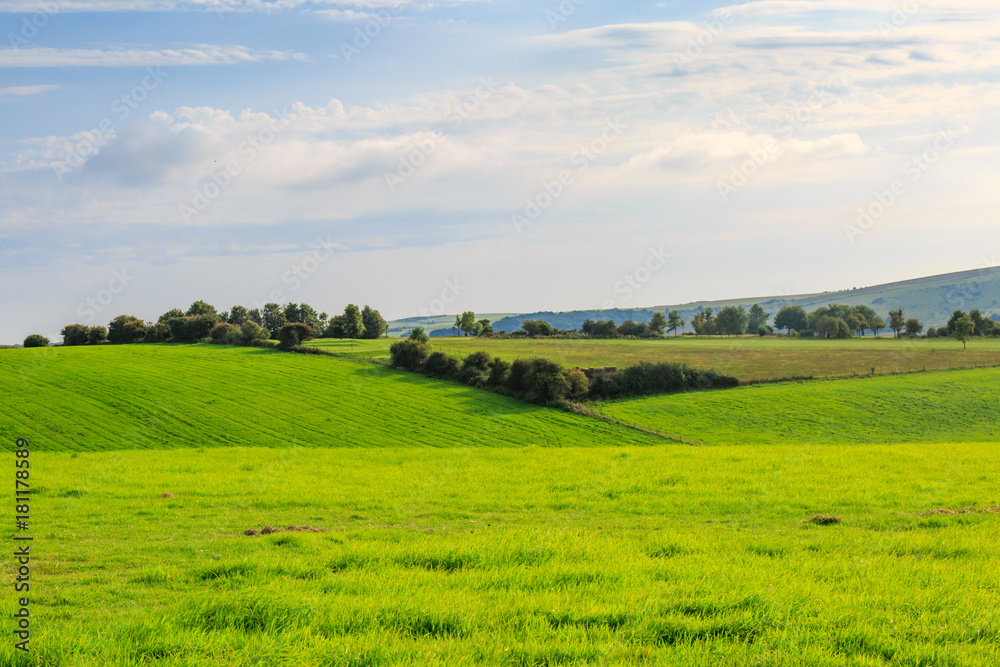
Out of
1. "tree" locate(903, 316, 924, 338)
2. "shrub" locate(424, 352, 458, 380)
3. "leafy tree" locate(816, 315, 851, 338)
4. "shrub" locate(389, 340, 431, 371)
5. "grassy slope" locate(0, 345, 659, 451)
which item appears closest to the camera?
"grassy slope" locate(0, 345, 659, 451)

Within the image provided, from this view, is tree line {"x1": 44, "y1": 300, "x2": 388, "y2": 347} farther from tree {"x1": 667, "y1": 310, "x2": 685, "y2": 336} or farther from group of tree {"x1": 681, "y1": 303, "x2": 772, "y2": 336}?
group of tree {"x1": 681, "y1": 303, "x2": 772, "y2": 336}

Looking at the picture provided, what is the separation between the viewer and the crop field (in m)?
82.7

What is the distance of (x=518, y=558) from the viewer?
911 cm

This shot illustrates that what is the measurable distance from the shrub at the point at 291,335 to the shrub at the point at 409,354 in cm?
1685

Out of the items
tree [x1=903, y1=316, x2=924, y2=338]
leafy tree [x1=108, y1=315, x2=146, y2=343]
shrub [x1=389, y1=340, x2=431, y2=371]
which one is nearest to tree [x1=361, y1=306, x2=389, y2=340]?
leafy tree [x1=108, y1=315, x2=146, y2=343]

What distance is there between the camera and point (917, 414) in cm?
6153

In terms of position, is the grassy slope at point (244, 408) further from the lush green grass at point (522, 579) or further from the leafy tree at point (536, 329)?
the leafy tree at point (536, 329)

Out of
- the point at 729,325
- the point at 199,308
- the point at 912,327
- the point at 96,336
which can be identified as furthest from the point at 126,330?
the point at 912,327

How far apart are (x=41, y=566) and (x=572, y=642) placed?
9.55 meters

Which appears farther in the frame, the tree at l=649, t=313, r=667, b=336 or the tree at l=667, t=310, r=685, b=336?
the tree at l=667, t=310, r=685, b=336

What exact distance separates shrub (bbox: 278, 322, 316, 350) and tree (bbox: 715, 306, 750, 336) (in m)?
122

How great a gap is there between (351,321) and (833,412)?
82.7 metres

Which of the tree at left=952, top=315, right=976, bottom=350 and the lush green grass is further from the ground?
the tree at left=952, top=315, right=976, bottom=350

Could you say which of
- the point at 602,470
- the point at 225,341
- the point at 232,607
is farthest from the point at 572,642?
the point at 225,341
